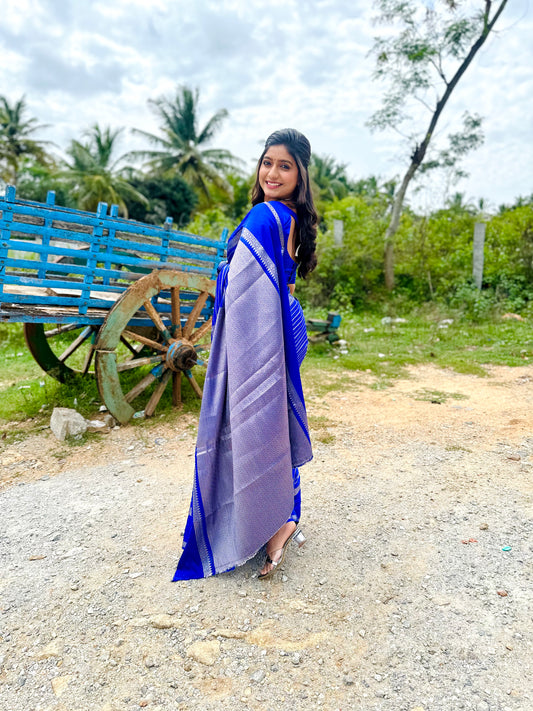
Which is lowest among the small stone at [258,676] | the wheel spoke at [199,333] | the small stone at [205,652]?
the small stone at [205,652]

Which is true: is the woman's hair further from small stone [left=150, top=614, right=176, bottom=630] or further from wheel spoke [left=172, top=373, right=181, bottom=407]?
wheel spoke [left=172, top=373, right=181, bottom=407]

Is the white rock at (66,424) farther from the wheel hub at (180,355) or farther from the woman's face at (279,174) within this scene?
the woman's face at (279,174)

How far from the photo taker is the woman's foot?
2.25 metres

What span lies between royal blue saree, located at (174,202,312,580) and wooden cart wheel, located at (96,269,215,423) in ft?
7.46

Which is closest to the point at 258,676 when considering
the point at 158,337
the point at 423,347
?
the point at 158,337

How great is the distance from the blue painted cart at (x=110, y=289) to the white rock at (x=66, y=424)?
29cm

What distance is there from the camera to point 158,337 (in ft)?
18.0

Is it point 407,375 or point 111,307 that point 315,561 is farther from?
point 407,375

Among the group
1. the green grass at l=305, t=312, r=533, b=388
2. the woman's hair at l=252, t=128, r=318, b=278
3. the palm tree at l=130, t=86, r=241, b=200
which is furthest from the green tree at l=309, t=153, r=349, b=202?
the woman's hair at l=252, t=128, r=318, b=278

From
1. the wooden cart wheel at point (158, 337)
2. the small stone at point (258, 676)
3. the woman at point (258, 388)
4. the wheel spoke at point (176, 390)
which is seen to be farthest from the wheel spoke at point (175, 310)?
the small stone at point (258, 676)

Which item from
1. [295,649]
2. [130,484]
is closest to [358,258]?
[130,484]

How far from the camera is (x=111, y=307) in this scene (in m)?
4.35

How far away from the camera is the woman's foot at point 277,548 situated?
7.37ft

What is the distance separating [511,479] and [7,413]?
174 inches
